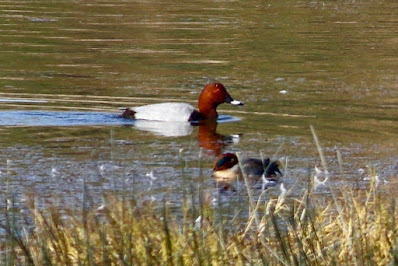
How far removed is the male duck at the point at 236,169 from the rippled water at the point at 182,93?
0.48ft

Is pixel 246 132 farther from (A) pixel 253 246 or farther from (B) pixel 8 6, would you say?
(B) pixel 8 6

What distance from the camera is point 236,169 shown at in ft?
30.5

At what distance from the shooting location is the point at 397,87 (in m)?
15.4

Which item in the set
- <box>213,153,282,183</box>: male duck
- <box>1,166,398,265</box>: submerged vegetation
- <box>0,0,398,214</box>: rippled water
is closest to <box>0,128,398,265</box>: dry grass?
<box>1,166,398,265</box>: submerged vegetation

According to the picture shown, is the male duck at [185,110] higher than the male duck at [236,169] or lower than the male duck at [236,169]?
lower

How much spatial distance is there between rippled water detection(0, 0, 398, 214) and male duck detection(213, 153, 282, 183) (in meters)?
0.15

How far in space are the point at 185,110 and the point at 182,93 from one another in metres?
2.25

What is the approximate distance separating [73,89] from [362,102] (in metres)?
4.17

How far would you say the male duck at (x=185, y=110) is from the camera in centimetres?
1298

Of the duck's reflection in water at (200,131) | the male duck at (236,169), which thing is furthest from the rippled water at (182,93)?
the male duck at (236,169)

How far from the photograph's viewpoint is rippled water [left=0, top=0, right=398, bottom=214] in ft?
31.1

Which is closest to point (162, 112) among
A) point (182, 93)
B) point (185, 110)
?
point (185, 110)

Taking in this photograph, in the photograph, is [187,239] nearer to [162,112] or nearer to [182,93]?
[162,112]

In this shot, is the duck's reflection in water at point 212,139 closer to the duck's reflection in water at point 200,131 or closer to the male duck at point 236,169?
the duck's reflection in water at point 200,131
